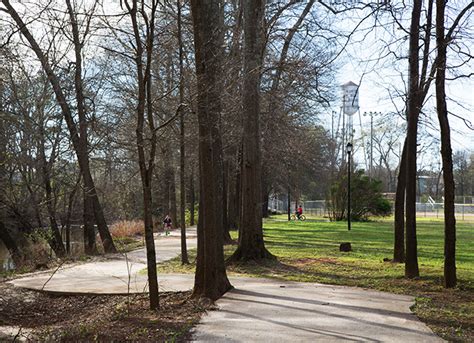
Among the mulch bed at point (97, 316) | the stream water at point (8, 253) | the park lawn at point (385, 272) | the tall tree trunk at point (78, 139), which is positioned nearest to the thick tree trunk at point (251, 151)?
the park lawn at point (385, 272)

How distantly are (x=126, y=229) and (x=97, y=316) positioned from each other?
21.5 m

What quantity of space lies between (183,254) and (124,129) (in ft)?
16.2

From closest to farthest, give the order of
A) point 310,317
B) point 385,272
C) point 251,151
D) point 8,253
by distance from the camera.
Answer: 1. point 310,317
2. point 385,272
3. point 251,151
4. point 8,253

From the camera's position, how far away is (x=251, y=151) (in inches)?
586

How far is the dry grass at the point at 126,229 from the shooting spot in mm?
29109

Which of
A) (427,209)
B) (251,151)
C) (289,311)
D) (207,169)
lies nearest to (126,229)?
(251,151)

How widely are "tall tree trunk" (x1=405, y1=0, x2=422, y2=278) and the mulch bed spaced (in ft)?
16.1

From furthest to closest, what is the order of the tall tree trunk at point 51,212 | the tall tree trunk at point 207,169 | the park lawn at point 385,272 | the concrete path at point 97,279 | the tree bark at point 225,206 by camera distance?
1. the tree bark at point 225,206
2. the tall tree trunk at point 51,212
3. the concrete path at point 97,279
4. the tall tree trunk at point 207,169
5. the park lawn at point 385,272

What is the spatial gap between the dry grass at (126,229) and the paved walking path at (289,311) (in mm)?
15720

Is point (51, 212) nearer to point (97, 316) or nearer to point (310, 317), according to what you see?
point (97, 316)

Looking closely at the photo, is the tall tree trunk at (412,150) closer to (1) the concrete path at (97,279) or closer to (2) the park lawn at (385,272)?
(2) the park lawn at (385,272)

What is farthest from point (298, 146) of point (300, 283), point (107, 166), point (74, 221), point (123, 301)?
point (123, 301)

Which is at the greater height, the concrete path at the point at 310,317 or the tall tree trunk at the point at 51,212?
the tall tree trunk at the point at 51,212

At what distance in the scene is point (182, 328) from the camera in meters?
7.36
